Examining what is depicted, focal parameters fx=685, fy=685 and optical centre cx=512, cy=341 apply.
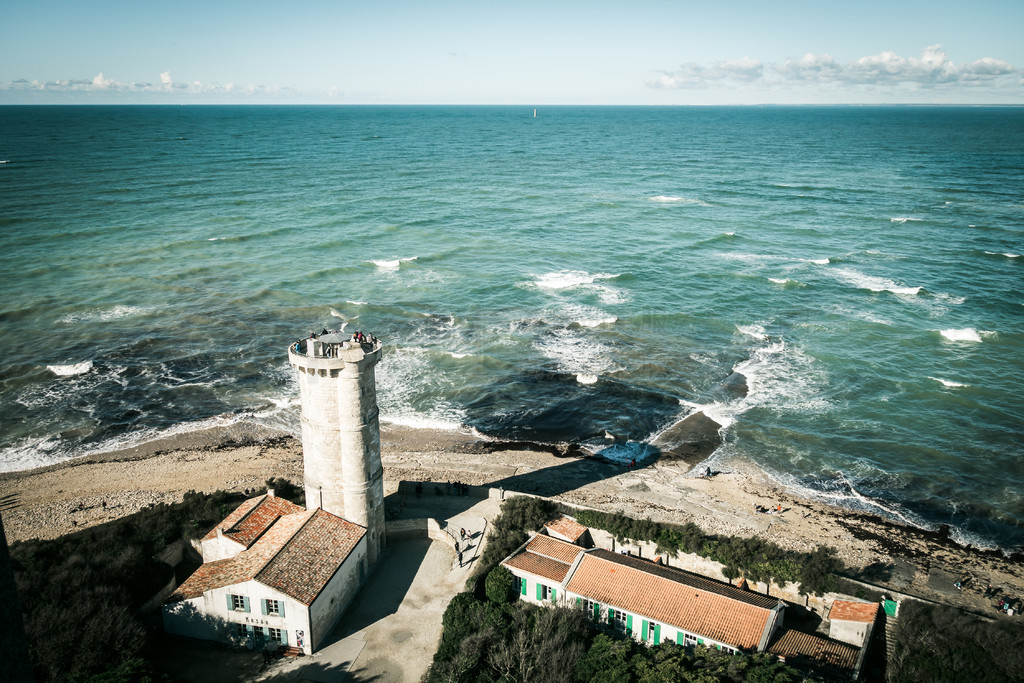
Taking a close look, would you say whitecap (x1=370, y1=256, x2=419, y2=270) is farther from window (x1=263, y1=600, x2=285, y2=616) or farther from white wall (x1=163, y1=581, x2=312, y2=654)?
window (x1=263, y1=600, x2=285, y2=616)

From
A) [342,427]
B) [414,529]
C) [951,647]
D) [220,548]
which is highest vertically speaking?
[342,427]

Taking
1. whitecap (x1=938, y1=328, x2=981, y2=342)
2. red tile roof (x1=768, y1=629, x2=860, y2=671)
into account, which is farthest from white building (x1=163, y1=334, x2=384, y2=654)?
whitecap (x1=938, y1=328, x2=981, y2=342)

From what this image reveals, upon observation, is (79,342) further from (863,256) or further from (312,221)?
(863,256)

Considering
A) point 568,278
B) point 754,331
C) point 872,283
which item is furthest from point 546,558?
point 872,283

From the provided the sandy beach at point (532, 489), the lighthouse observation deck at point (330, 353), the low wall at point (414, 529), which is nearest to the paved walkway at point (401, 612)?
the low wall at point (414, 529)

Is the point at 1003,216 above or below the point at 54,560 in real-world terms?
above

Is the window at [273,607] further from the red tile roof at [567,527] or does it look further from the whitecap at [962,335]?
the whitecap at [962,335]

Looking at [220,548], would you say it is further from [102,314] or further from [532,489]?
[102,314]

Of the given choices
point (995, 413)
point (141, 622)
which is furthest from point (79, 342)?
point (995, 413)
